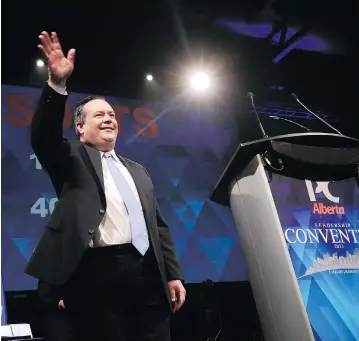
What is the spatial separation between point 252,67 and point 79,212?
419 centimetres

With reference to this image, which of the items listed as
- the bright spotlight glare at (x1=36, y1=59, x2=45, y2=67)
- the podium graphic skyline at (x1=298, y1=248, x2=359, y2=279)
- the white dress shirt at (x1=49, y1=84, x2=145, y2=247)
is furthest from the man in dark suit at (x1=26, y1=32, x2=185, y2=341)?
the bright spotlight glare at (x1=36, y1=59, x2=45, y2=67)

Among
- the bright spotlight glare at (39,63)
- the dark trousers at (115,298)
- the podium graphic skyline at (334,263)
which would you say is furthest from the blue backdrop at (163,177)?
the podium graphic skyline at (334,263)

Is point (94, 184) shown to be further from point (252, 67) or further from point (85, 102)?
point (252, 67)

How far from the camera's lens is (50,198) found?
12.9 feet

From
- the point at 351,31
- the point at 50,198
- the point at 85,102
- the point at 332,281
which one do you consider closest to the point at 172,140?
the point at 50,198

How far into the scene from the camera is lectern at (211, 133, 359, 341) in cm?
139

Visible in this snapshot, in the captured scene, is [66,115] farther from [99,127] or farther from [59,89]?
[59,89]

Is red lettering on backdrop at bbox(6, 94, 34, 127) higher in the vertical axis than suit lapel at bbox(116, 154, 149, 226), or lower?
higher

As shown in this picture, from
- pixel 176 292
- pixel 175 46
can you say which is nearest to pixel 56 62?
pixel 176 292

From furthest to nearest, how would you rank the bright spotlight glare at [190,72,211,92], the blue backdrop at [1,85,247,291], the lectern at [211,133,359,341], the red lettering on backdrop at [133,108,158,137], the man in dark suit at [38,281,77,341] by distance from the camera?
the bright spotlight glare at [190,72,211,92] < the red lettering on backdrop at [133,108,158,137] < the blue backdrop at [1,85,247,291] < the lectern at [211,133,359,341] < the man in dark suit at [38,281,77,341]

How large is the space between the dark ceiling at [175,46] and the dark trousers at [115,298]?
3328 mm

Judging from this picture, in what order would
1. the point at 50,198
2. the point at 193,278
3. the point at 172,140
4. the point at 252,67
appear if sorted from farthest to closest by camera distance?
the point at 252,67 < the point at 172,140 < the point at 193,278 < the point at 50,198

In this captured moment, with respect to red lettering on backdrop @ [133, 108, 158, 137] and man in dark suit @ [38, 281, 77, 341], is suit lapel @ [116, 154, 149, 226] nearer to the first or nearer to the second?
man in dark suit @ [38, 281, 77, 341]

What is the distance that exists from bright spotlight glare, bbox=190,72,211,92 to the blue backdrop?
375 mm
